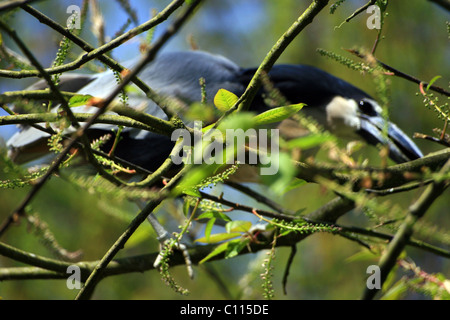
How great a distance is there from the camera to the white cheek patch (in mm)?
2203

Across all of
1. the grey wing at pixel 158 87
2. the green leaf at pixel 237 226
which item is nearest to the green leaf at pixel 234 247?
the green leaf at pixel 237 226

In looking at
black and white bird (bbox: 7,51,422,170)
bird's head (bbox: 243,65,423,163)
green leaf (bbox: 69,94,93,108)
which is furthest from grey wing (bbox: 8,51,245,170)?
green leaf (bbox: 69,94,93,108)

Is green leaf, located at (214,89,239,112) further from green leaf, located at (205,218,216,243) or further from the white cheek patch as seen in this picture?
the white cheek patch

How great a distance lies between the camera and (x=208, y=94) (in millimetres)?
2146

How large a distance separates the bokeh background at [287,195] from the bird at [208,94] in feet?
1.41

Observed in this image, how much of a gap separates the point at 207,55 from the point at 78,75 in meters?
0.60

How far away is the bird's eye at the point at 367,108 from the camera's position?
85.4 inches

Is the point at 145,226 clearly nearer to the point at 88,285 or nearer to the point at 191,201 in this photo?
the point at 191,201

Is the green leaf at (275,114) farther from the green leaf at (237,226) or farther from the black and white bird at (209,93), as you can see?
the black and white bird at (209,93)

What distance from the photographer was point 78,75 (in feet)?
7.98

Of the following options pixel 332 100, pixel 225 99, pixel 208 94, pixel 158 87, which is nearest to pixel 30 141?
pixel 158 87

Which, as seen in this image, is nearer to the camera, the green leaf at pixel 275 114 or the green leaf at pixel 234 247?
the green leaf at pixel 275 114

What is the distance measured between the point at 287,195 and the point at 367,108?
1.30 m

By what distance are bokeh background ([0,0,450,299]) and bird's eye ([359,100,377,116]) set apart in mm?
→ 723
